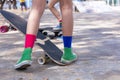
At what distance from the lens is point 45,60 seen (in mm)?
3795

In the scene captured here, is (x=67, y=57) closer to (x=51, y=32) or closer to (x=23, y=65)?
(x=23, y=65)

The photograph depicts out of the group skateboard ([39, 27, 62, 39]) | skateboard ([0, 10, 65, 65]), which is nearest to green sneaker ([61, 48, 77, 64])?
skateboard ([0, 10, 65, 65])

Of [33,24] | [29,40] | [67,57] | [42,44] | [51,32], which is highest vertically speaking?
[33,24]

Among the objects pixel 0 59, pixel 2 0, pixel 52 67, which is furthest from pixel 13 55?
pixel 2 0

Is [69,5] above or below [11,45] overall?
above

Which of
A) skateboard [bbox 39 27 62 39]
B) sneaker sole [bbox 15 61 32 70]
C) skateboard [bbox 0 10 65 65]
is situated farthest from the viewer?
skateboard [bbox 39 27 62 39]

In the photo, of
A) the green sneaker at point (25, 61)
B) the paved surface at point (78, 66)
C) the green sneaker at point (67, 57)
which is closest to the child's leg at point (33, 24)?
the green sneaker at point (25, 61)

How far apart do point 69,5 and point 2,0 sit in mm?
9646

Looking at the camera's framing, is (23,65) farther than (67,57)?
No

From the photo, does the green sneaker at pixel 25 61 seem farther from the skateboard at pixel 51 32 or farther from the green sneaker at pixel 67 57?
the skateboard at pixel 51 32

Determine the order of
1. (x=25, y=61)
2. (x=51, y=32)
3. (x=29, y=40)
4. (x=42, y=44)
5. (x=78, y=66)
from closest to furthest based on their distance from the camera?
(x=25, y=61) < (x=29, y=40) < (x=78, y=66) < (x=42, y=44) < (x=51, y=32)

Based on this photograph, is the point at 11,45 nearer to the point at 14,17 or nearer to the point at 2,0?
the point at 14,17

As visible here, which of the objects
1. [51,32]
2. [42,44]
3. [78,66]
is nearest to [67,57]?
[78,66]

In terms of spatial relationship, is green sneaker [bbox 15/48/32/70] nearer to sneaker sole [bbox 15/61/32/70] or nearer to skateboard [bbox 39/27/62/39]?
sneaker sole [bbox 15/61/32/70]
